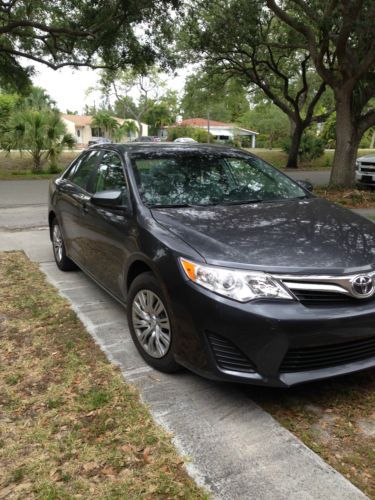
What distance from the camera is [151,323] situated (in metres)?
3.30

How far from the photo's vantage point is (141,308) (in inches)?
134

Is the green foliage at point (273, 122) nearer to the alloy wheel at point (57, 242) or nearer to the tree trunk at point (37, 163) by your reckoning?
the tree trunk at point (37, 163)

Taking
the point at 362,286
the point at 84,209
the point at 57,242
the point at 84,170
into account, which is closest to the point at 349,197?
the point at 57,242

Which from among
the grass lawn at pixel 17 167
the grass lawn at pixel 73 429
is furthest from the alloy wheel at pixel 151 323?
the grass lawn at pixel 17 167

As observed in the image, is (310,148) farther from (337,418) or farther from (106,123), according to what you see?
(106,123)

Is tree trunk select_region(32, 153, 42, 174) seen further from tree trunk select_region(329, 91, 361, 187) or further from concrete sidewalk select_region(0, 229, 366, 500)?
concrete sidewalk select_region(0, 229, 366, 500)

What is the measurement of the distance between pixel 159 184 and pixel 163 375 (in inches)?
60.1

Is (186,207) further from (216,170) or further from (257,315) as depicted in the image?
(257,315)

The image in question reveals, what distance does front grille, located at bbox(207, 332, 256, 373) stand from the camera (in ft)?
8.84

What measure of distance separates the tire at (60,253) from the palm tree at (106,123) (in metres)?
61.7

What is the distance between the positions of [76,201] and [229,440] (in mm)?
3106

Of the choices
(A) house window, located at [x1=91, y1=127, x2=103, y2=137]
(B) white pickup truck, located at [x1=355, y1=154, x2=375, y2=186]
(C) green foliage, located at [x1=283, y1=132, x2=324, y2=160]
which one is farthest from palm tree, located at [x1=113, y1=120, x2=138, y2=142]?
(B) white pickup truck, located at [x1=355, y1=154, x2=375, y2=186]

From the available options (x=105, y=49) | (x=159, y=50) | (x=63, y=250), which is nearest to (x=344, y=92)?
(x=159, y=50)

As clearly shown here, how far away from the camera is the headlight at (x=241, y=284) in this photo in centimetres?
265
